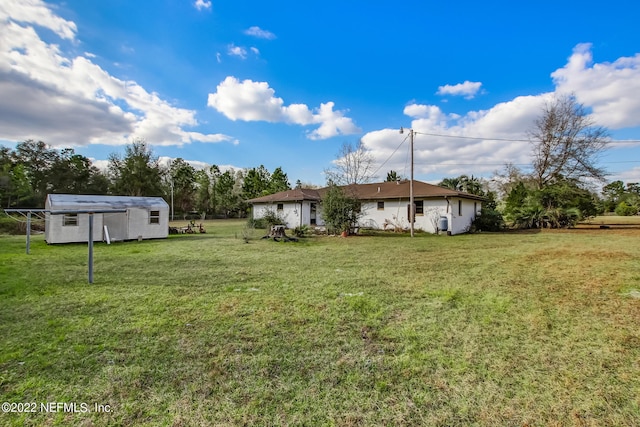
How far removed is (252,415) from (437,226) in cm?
1653

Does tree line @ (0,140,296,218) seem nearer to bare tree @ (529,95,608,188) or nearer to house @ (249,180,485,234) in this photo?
house @ (249,180,485,234)

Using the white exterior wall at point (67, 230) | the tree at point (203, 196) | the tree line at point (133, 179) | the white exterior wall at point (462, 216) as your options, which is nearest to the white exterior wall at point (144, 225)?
the white exterior wall at point (67, 230)

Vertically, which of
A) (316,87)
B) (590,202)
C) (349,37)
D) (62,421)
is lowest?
(62,421)

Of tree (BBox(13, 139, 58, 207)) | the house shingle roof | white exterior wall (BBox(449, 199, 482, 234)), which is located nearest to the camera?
white exterior wall (BBox(449, 199, 482, 234))

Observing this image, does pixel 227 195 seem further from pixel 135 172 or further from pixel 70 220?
pixel 70 220

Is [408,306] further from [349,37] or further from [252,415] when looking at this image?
[349,37]

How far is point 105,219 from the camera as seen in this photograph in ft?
42.0

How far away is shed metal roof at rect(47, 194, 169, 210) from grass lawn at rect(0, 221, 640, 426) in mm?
7484

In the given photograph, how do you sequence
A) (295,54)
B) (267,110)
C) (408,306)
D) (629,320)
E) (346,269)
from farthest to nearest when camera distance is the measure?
1. (267,110)
2. (295,54)
3. (346,269)
4. (408,306)
5. (629,320)

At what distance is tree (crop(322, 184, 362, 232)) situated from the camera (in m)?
15.5

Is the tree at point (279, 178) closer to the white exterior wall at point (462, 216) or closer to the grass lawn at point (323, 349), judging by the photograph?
the white exterior wall at point (462, 216)

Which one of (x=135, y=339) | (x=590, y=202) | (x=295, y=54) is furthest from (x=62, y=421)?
(x=590, y=202)

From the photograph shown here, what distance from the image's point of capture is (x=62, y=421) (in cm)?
196

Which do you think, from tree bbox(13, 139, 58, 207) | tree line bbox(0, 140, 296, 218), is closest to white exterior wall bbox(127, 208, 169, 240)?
tree line bbox(0, 140, 296, 218)
